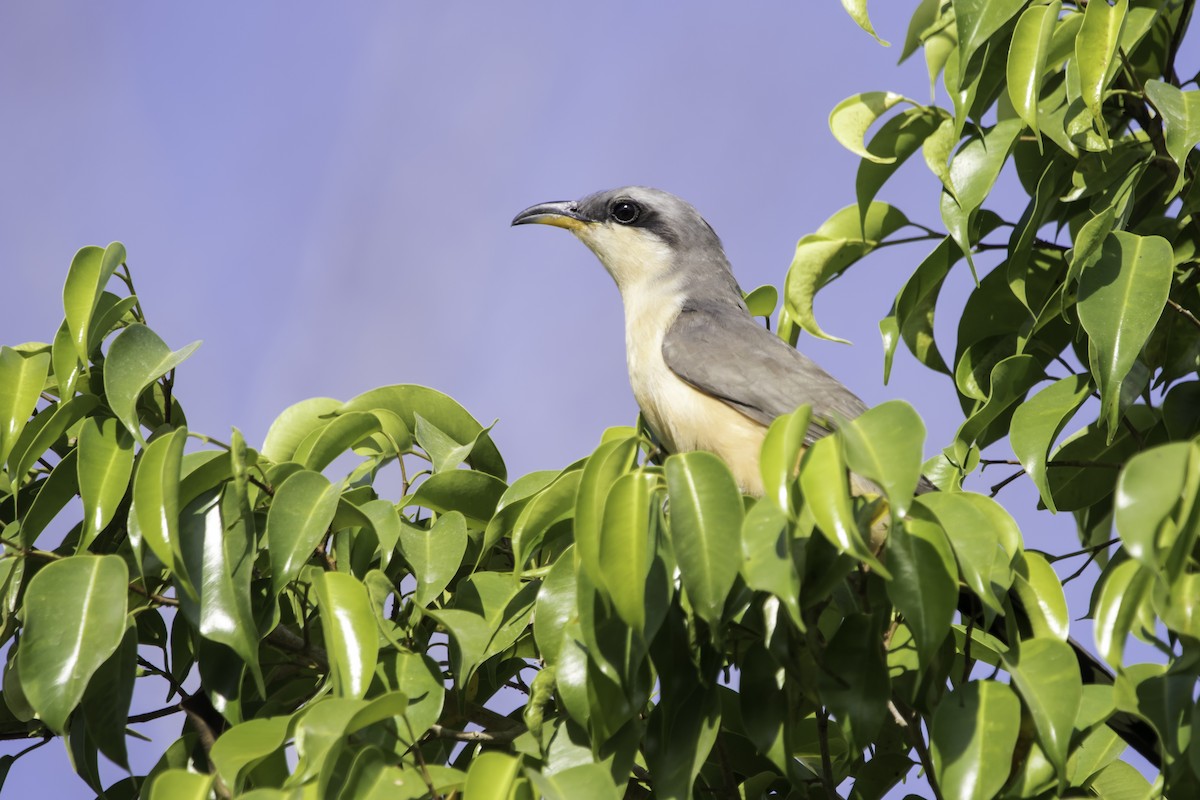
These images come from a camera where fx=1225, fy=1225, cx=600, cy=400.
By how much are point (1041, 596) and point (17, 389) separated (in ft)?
7.85

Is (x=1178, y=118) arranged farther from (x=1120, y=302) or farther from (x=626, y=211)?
(x=626, y=211)

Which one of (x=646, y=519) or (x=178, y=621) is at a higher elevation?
(x=646, y=519)

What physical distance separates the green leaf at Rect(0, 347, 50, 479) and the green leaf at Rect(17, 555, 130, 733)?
0.45 m

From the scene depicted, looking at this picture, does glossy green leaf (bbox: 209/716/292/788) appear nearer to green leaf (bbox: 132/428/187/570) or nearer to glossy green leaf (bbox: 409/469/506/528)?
green leaf (bbox: 132/428/187/570)

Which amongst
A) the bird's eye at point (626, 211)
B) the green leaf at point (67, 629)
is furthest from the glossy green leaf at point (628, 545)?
the bird's eye at point (626, 211)

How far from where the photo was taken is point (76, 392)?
3.16 meters

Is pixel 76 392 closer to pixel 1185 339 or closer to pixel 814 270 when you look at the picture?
pixel 814 270

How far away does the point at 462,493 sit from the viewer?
10.4 ft

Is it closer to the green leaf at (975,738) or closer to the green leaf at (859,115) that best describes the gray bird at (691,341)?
the green leaf at (859,115)

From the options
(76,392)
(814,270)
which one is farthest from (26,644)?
(814,270)

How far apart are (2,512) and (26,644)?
0.97 meters

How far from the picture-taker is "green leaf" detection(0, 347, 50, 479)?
9.52ft

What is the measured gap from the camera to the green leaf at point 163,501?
8.09ft

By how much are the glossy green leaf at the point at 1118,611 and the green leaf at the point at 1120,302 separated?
2.06ft
